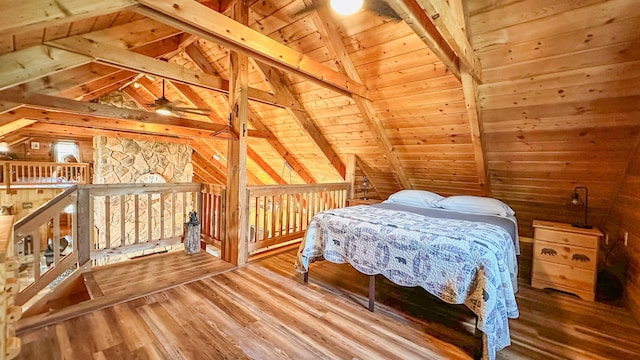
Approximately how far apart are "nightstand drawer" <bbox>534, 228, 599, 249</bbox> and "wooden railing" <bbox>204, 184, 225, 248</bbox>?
11.9 ft

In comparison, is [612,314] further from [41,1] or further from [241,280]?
[41,1]

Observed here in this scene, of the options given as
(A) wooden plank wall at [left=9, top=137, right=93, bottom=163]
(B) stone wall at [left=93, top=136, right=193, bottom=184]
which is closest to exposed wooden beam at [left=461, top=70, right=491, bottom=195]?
(B) stone wall at [left=93, top=136, right=193, bottom=184]

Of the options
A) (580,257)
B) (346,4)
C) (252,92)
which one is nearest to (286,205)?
(252,92)

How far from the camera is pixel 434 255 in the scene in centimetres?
186

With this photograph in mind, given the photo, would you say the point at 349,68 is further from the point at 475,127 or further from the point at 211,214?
the point at 211,214

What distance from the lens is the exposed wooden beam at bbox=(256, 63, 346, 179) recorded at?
3.82m

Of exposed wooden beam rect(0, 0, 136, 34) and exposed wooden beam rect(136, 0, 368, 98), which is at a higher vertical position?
exposed wooden beam rect(136, 0, 368, 98)

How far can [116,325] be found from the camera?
1.93 meters

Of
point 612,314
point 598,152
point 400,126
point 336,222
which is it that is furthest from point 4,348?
point 598,152

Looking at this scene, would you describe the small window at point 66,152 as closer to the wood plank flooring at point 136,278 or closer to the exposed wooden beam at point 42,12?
the wood plank flooring at point 136,278

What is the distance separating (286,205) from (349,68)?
211 centimetres

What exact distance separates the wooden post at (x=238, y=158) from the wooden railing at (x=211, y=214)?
42 centimetres

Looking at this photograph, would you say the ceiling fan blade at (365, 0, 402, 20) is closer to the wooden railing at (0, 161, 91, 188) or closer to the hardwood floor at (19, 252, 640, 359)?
the hardwood floor at (19, 252, 640, 359)

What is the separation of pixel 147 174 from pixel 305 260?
5611mm
